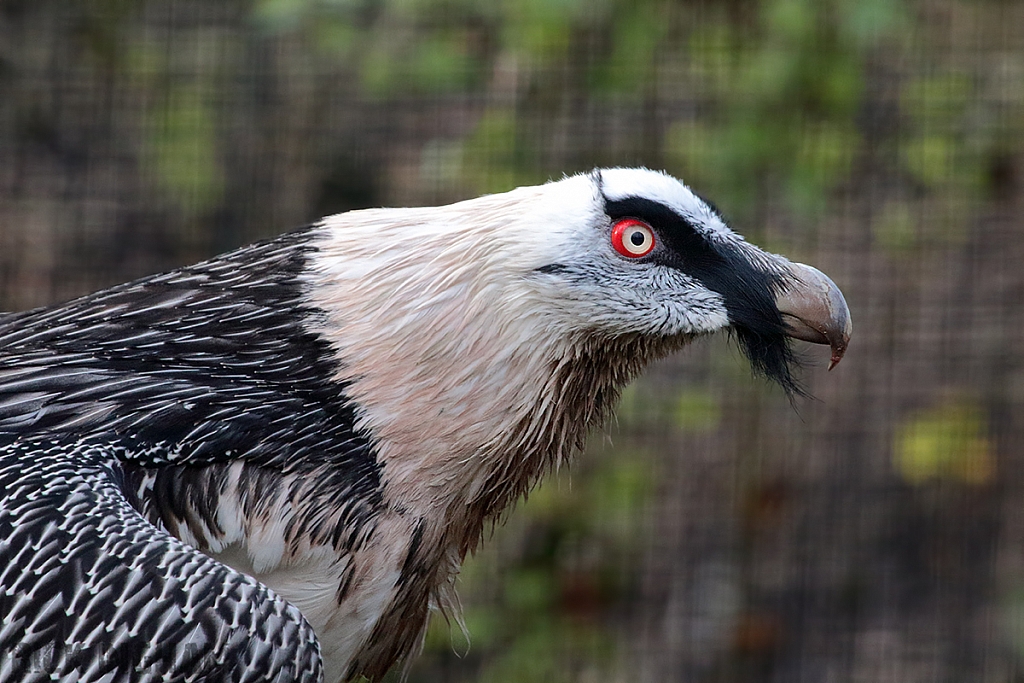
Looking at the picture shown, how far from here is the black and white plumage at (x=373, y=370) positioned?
2.49 metres

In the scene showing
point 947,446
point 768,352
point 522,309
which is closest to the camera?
point 522,309

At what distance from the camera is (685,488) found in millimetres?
5559

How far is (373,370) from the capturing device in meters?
2.60

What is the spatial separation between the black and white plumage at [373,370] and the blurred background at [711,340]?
2.56m

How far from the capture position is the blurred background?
210 inches

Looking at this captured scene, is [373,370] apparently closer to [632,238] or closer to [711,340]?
[632,238]

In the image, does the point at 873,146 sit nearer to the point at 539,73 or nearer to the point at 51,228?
the point at 539,73

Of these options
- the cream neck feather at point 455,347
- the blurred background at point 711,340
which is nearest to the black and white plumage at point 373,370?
the cream neck feather at point 455,347

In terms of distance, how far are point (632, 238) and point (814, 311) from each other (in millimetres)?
410

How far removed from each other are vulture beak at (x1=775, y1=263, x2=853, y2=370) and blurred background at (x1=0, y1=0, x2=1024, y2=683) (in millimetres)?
2576

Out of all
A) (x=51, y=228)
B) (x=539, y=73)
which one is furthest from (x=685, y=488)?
(x=51, y=228)

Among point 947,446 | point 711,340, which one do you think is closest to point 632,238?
point 711,340

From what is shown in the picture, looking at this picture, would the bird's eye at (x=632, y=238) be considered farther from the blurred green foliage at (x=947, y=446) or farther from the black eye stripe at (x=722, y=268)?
the blurred green foliage at (x=947, y=446)

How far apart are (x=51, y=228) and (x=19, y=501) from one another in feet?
11.3
